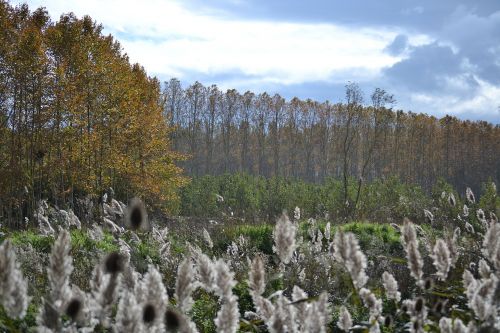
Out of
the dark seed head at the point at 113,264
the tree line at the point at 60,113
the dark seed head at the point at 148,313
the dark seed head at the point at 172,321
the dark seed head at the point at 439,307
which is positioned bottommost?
the dark seed head at the point at 439,307

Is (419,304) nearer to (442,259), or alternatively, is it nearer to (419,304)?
(419,304)

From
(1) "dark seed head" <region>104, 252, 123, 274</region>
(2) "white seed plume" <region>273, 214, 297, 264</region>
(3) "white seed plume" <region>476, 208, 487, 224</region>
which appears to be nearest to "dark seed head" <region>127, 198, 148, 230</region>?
(1) "dark seed head" <region>104, 252, 123, 274</region>

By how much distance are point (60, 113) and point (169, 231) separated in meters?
8.03

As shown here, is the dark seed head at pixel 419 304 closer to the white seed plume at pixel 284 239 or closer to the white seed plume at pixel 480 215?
the white seed plume at pixel 284 239

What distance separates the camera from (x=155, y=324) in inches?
84.9

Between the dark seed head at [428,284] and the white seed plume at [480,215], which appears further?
the white seed plume at [480,215]

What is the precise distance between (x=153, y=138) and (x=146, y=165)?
54.0 inches

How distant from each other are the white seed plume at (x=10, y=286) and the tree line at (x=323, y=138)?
69767 millimetres

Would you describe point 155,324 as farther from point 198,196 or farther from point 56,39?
point 198,196

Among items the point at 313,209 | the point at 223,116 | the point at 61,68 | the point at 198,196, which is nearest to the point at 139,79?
the point at 198,196

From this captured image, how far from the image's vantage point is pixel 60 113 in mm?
22906

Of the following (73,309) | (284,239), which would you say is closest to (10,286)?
(73,309)

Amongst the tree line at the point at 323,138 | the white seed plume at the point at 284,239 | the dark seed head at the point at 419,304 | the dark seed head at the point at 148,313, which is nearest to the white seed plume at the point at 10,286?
the dark seed head at the point at 148,313

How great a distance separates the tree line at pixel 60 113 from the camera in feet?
71.5
